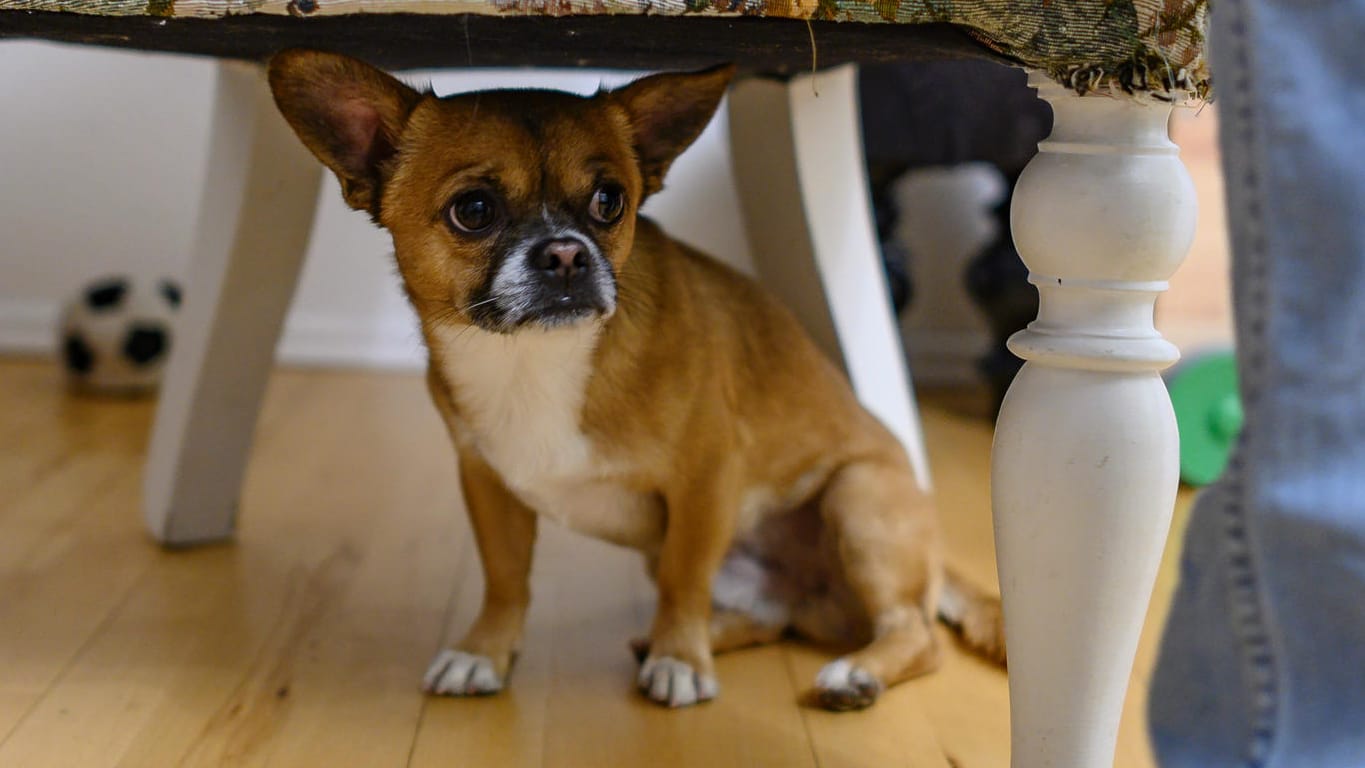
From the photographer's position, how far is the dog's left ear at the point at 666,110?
1.26 meters

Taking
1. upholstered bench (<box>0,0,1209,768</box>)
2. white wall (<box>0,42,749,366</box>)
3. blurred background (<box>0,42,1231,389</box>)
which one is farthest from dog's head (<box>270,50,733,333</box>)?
white wall (<box>0,42,749,366</box>)

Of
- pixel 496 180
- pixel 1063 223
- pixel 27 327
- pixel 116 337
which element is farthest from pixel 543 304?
pixel 27 327

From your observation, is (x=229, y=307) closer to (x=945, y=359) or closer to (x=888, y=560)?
(x=888, y=560)

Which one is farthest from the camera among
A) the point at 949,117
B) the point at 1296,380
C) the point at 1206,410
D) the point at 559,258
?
the point at 949,117

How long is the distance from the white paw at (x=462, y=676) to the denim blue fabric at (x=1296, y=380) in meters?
0.80

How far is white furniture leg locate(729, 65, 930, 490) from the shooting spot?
1.63 metres

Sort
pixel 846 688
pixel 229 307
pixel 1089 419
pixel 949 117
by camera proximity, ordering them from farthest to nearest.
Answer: pixel 949 117, pixel 229 307, pixel 846 688, pixel 1089 419

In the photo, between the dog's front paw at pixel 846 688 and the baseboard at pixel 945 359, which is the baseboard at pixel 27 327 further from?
the dog's front paw at pixel 846 688

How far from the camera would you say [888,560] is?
56.2 inches

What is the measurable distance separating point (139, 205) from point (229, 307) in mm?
1499

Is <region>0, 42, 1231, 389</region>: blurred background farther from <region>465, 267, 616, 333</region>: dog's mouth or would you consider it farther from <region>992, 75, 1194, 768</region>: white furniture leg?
<region>992, 75, 1194, 768</region>: white furniture leg

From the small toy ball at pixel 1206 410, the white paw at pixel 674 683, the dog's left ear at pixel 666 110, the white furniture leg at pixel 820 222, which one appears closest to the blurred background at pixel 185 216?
the small toy ball at pixel 1206 410

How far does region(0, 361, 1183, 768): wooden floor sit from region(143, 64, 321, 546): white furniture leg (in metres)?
0.08

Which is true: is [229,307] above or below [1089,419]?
below
